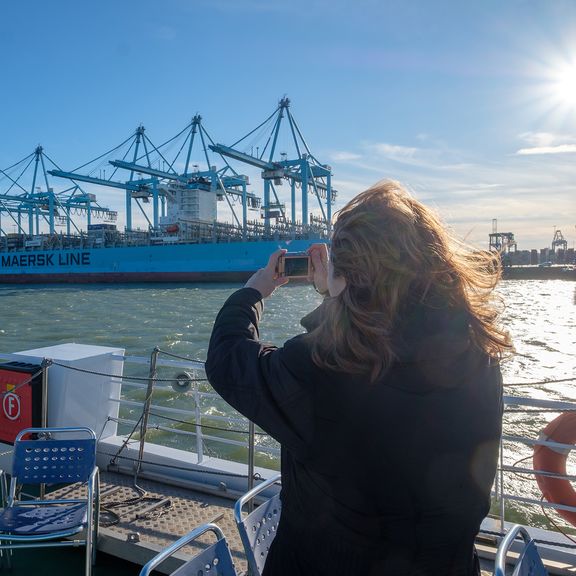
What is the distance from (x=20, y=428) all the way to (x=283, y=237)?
36.5m

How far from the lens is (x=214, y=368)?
96 centimetres

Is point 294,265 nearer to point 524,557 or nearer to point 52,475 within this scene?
point 524,557

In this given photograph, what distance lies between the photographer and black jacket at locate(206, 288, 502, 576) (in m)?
0.85

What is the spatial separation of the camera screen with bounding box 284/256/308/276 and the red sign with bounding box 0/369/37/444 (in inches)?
98.8

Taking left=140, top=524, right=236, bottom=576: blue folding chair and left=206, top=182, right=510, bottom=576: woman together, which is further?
left=140, top=524, right=236, bottom=576: blue folding chair

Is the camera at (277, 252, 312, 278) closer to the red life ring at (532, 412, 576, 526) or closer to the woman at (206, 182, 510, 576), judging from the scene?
the woman at (206, 182, 510, 576)

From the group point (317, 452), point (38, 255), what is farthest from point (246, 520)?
point (38, 255)

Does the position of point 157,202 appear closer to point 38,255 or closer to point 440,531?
point 38,255

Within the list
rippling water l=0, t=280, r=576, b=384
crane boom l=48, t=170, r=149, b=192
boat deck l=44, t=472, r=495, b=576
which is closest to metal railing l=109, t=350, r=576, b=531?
boat deck l=44, t=472, r=495, b=576

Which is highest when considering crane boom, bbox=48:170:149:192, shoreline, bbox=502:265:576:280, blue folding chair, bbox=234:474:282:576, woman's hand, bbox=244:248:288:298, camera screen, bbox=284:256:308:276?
Result: crane boom, bbox=48:170:149:192

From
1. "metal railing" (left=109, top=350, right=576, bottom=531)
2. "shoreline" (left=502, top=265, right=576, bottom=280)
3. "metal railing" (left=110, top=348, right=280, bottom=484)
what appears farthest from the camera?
"shoreline" (left=502, top=265, right=576, bottom=280)

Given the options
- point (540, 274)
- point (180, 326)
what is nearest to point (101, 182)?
point (180, 326)

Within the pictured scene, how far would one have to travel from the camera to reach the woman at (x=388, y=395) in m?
0.85

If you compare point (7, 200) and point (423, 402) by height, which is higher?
point (7, 200)
